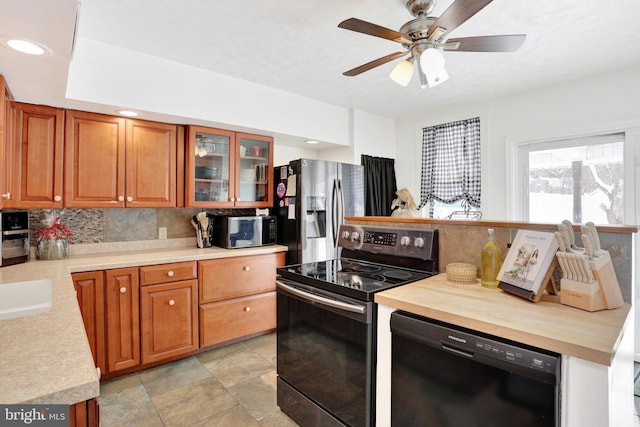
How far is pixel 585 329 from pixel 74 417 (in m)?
1.42

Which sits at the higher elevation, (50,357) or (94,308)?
(50,357)

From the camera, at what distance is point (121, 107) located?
2410mm

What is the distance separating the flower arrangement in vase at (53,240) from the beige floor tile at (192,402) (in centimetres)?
129

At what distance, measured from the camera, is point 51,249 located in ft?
7.92

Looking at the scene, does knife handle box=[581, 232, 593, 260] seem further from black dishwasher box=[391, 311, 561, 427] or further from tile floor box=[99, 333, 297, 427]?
tile floor box=[99, 333, 297, 427]

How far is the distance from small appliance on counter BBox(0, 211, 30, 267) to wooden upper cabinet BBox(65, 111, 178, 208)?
28 centimetres

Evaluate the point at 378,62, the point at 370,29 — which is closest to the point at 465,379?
the point at 370,29

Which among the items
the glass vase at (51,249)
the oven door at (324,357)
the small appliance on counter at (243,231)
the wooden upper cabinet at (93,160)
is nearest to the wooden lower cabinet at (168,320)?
the small appliance on counter at (243,231)

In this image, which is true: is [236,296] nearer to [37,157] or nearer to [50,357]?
[37,157]

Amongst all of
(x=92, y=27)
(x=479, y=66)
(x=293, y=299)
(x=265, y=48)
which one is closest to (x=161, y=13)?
(x=92, y=27)

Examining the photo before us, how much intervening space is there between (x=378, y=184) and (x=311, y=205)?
49.8 inches

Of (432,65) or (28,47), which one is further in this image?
(432,65)

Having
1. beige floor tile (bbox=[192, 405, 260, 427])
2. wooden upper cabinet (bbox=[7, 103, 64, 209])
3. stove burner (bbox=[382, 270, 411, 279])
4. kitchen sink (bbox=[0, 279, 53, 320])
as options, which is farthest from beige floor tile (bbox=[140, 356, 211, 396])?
stove burner (bbox=[382, 270, 411, 279])

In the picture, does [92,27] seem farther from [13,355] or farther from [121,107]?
[13,355]
